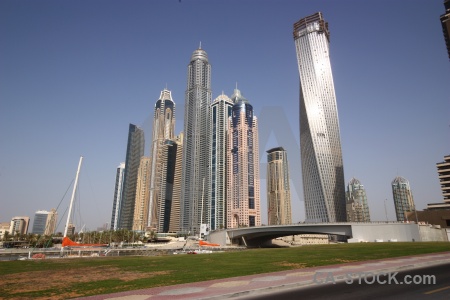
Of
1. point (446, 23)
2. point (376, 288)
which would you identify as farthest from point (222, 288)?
point (446, 23)

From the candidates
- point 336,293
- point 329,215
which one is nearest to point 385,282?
point 336,293

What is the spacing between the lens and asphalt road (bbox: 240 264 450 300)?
14805 mm

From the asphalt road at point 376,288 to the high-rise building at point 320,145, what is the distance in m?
165

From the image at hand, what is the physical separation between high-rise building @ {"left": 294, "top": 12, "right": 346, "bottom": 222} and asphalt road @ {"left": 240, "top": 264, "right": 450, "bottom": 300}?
16480 cm

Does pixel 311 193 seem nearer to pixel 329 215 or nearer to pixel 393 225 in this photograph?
pixel 329 215

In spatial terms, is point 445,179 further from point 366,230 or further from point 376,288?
point 376,288

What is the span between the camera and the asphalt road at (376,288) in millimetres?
14805

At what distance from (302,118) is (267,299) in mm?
187286

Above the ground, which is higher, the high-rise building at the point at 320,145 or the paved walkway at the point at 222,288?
the high-rise building at the point at 320,145

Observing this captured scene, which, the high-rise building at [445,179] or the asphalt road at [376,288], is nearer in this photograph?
the asphalt road at [376,288]

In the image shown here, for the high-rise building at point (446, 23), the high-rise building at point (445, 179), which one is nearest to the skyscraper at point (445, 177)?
the high-rise building at point (445, 179)

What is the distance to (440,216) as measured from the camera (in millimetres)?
129000

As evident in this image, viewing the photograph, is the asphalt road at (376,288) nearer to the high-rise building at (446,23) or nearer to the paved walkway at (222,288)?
the paved walkway at (222,288)

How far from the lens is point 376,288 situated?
54.5ft
